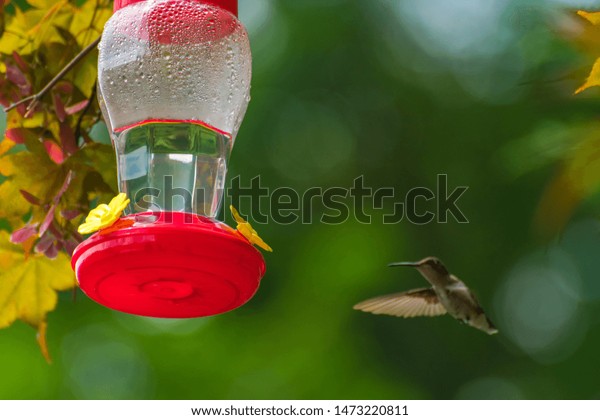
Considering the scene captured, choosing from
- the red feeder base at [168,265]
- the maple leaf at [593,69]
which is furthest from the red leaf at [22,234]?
the maple leaf at [593,69]

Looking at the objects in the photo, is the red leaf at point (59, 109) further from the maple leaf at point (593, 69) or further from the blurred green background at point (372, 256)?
the blurred green background at point (372, 256)

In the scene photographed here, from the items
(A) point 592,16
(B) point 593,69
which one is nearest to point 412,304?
(A) point 592,16

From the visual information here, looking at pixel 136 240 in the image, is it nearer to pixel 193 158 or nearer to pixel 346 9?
pixel 193 158

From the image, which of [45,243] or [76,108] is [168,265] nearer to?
[45,243]

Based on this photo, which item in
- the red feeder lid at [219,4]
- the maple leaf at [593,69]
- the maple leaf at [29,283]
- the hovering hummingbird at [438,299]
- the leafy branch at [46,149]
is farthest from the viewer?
the hovering hummingbird at [438,299]

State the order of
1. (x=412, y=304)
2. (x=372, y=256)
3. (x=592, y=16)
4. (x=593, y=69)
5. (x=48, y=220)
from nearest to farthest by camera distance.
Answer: (x=593, y=69)
(x=592, y=16)
(x=48, y=220)
(x=412, y=304)
(x=372, y=256)

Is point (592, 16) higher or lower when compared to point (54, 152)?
higher

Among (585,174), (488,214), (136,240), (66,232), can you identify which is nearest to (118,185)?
(66,232)
